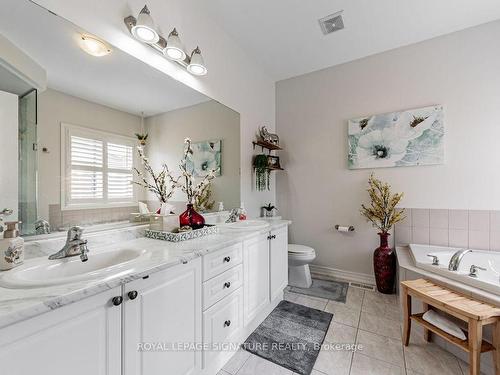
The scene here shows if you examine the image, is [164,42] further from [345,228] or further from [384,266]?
[384,266]

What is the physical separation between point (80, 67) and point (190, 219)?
108cm

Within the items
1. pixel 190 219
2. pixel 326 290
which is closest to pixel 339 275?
pixel 326 290

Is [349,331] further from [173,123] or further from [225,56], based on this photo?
[225,56]

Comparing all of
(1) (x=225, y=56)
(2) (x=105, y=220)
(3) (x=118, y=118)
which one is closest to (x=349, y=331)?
(2) (x=105, y=220)

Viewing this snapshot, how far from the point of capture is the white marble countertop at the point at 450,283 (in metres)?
1.32

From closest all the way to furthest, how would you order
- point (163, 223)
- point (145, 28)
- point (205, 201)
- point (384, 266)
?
1. point (145, 28)
2. point (163, 223)
3. point (205, 201)
4. point (384, 266)

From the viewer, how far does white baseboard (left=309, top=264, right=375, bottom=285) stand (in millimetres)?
2590

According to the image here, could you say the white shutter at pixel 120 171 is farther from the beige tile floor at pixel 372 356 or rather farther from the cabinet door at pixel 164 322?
the beige tile floor at pixel 372 356

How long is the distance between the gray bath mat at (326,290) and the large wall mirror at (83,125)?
1.74 metres

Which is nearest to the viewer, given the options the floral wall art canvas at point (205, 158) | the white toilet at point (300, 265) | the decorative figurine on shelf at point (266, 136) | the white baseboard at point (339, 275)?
the floral wall art canvas at point (205, 158)

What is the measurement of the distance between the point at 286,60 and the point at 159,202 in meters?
2.31

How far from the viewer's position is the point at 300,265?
2553mm

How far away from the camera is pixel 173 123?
5.41ft

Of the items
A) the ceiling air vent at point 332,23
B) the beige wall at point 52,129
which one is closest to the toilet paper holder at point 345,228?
the ceiling air vent at point 332,23
